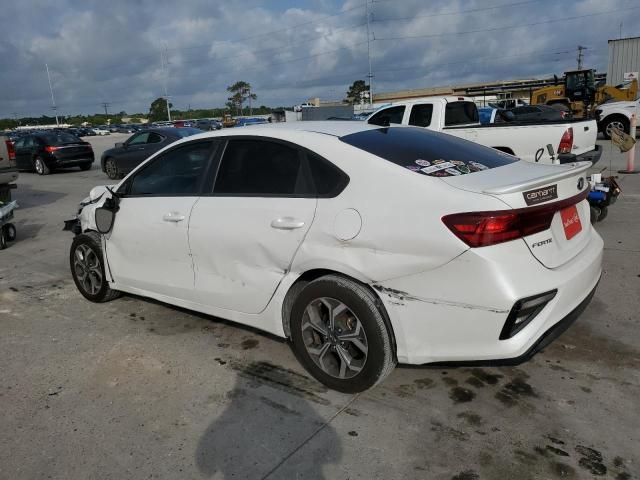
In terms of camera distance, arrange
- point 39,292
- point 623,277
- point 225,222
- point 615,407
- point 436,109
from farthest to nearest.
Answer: point 436,109 → point 39,292 → point 623,277 → point 225,222 → point 615,407

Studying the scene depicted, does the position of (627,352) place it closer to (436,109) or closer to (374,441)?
(374,441)

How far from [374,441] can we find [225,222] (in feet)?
5.43

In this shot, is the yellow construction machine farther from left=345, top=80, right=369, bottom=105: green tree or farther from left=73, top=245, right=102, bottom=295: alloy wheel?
left=345, top=80, right=369, bottom=105: green tree

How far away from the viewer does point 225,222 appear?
3.52 metres

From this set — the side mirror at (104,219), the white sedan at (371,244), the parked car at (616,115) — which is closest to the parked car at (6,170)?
the side mirror at (104,219)

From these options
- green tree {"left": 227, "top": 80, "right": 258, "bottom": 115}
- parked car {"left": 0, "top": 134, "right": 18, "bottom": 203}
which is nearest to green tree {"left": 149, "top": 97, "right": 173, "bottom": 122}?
green tree {"left": 227, "top": 80, "right": 258, "bottom": 115}

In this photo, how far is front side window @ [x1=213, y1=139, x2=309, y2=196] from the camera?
3320 millimetres

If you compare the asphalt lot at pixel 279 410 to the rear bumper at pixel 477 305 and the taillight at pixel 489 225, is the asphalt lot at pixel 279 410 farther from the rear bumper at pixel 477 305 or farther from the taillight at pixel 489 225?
the taillight at pixel 489 225

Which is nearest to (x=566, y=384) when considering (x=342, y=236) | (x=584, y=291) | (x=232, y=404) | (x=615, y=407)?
(x=615, y=407)

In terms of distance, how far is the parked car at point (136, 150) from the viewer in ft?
47.0

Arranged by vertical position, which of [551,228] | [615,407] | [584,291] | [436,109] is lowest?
[615,407]

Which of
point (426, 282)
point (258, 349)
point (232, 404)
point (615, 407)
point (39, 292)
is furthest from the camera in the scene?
point (39, 292)

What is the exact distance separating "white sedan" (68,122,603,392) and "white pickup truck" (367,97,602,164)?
13.0 feet

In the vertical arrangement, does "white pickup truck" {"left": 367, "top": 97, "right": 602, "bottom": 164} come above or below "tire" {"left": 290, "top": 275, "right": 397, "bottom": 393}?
above
